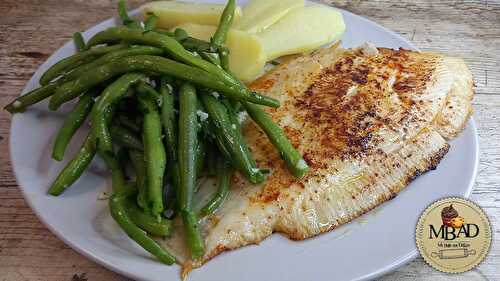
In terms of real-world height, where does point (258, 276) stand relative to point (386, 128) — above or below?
below


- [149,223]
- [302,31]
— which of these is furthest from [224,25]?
[149,223]

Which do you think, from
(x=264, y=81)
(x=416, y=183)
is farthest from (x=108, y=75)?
(x=416, y=183)

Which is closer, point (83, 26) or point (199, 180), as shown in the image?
point (199, 180)

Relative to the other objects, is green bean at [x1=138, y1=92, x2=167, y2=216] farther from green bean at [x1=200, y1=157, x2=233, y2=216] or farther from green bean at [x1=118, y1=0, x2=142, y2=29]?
green bean at [x1=118, y1=0, x2=142, y2=29]

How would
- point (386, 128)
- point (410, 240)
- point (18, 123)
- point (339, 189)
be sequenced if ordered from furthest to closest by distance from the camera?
point (18, 123) < point (386, 128) < point (339, 189) < point (410, 240)

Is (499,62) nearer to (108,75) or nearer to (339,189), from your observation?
(339,189)

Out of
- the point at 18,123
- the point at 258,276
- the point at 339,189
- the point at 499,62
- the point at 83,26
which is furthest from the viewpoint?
the point at 83,26

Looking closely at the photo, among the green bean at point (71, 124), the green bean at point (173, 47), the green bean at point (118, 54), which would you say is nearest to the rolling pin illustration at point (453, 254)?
the green bean at point (173, 47)

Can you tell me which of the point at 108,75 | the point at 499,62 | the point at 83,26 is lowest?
the point at 499,62
